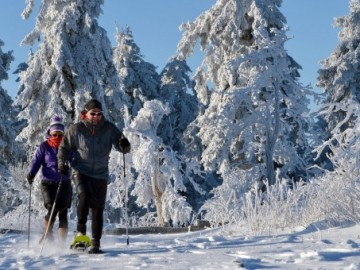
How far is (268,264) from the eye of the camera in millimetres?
4867

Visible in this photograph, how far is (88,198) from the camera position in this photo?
21.4 ft

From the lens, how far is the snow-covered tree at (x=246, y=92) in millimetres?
19078

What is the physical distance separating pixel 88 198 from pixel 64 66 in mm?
15098

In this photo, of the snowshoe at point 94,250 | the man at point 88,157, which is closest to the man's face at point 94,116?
the man at point 88,157

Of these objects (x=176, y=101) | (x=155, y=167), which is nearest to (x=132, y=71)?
(x=176, y=101)

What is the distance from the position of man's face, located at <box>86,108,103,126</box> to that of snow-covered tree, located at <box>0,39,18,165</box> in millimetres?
17872

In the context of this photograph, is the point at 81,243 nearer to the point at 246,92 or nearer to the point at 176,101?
the point at 246,92

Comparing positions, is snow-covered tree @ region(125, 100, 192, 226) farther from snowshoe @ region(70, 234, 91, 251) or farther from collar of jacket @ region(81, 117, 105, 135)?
snowshoe @ region(70, 234, 91, 251)

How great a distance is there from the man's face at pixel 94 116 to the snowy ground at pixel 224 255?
4.62 ft

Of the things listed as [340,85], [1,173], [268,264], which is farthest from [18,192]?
[268,264]

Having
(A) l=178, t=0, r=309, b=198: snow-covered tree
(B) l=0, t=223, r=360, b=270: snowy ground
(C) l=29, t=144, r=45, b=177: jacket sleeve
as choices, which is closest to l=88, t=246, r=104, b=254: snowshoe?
(B) l=0, t=223, r=360, b=270: snowy ground

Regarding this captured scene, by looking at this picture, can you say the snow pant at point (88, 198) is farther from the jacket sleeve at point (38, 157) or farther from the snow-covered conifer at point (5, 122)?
the snow-covered conifer at point (5, 122)

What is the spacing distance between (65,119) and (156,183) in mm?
3958

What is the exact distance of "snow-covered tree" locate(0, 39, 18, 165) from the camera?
23.6m
